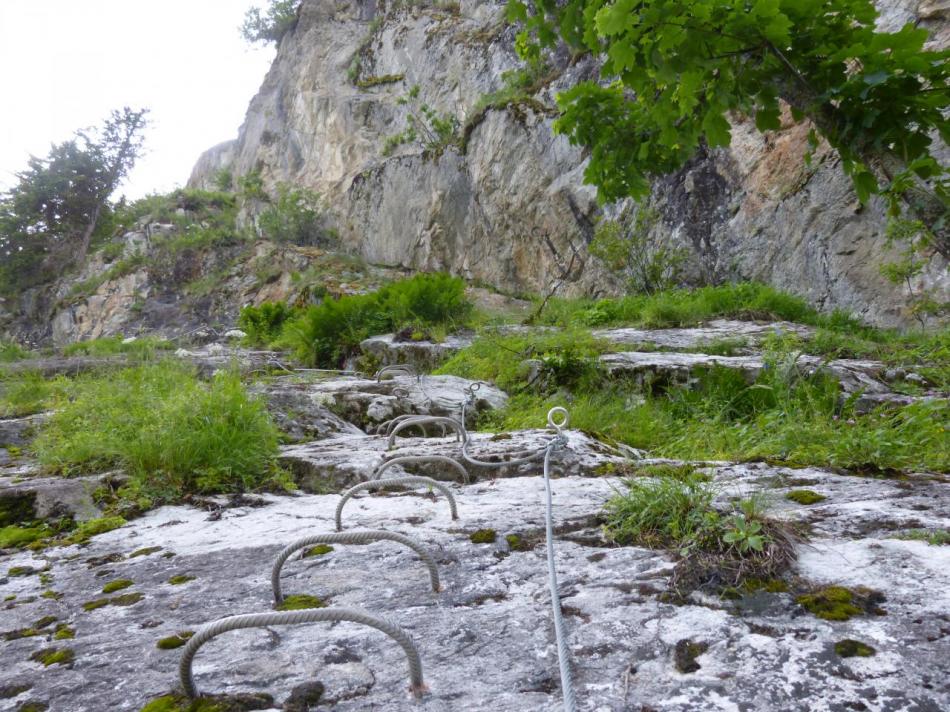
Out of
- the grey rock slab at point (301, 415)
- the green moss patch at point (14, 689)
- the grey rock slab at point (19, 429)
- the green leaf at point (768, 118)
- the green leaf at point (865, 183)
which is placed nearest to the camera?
the green moss patch at point (14, 689)

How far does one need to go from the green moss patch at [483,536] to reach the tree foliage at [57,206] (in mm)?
29512

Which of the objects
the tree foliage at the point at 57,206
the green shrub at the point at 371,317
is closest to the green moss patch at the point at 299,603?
the green shrub at the point at 371,317

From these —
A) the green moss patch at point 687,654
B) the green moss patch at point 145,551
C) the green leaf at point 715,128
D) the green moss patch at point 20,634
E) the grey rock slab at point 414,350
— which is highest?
the green leaf at point 715,128

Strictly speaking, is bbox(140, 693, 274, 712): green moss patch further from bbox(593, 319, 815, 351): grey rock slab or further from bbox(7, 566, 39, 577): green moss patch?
bbox(593, 319, 815, 351): grey rock slab

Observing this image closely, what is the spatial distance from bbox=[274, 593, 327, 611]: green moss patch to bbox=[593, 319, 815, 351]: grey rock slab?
5625 mm

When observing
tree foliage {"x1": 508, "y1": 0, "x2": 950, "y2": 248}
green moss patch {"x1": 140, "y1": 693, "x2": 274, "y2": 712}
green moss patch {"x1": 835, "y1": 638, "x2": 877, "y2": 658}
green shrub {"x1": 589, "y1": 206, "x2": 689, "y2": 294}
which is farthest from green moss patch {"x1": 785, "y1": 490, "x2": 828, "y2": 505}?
green shrub {"x1": 589, "y1": 206, "x2": 689, "y2": 294}

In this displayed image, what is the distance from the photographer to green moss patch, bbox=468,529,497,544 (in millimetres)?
2021

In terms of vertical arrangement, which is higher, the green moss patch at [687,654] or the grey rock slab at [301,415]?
the grey rock slab at [301,415]

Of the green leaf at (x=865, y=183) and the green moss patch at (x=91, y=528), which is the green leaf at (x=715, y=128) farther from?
the green moss patch at (x=91, y=528)

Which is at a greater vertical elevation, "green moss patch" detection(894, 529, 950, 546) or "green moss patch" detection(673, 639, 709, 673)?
"green moss patch" detection(894, 529, 950, 546)

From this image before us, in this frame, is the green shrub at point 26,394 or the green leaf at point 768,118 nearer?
the green leaf at point 768,118

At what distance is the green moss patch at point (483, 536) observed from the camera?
6.63ft

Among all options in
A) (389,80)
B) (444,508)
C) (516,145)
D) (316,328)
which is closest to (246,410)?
(444,508)

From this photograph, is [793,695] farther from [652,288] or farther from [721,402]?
[652,288]
